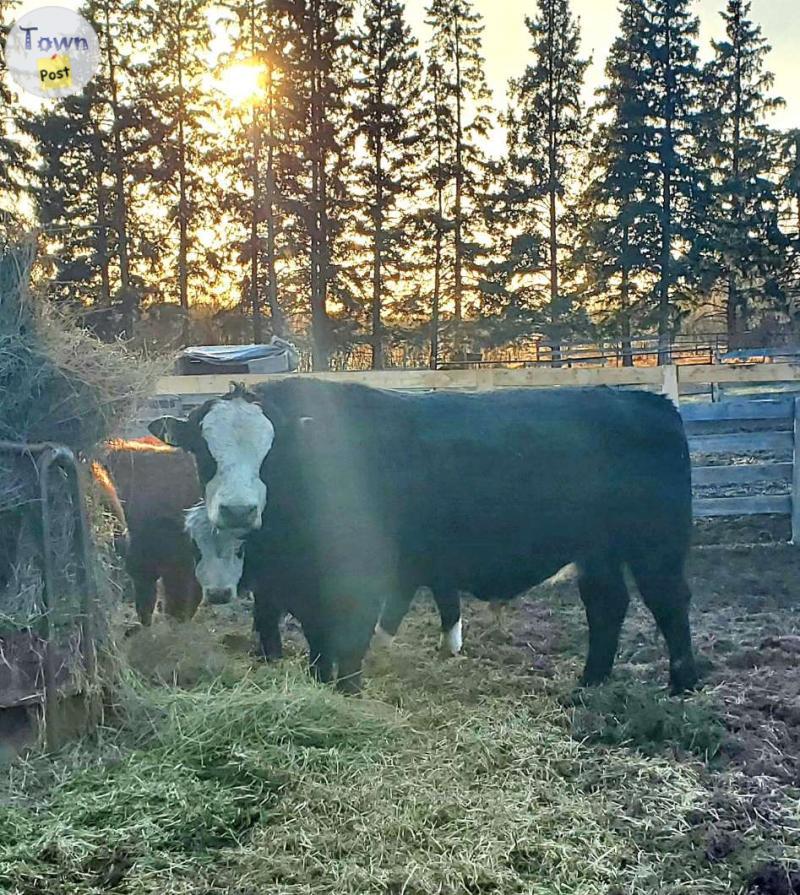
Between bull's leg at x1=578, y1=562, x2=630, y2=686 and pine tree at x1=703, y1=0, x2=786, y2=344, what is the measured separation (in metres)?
24.8

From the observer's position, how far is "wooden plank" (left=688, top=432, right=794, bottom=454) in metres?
8.33

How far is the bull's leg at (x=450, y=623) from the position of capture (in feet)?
17.6

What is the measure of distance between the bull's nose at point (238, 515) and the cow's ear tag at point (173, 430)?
0.50m

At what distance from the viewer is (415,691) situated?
15.2 feet

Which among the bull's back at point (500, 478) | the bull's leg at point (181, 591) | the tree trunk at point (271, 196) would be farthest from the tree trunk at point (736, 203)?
the bull's leg at point (181, 591)

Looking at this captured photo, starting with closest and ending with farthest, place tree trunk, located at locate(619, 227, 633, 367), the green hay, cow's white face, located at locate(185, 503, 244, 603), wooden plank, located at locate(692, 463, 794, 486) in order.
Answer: the green hay → cow's white face, located at locate(185, 503, 244, 603) → wooden plank, located at locate(692, 463, 794, 486) → tree trunk, located at locate(619, 227, 633, 367)

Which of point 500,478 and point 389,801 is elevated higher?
point 500,478

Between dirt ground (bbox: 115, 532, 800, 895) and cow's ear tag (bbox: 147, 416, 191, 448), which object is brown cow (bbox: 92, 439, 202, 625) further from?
cow's ear tag (bbox: 147, 416, 191, 448)

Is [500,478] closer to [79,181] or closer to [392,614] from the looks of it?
[392,614]

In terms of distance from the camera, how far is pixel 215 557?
4465mm

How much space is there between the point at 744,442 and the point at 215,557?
5772 millimetres

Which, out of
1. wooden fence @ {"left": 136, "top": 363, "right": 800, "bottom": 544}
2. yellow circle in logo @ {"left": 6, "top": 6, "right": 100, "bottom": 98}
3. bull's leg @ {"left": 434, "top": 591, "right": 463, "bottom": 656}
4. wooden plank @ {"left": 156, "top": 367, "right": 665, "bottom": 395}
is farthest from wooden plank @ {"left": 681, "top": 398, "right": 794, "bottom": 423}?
yellow circle in logo @ {"left": 6, "top": 6, "right": 100, "bottom": 98}

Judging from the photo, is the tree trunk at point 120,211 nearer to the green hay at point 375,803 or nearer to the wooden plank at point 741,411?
the wooden plank at point 741,411

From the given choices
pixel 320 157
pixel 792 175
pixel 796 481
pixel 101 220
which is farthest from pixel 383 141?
pixel 796 481
